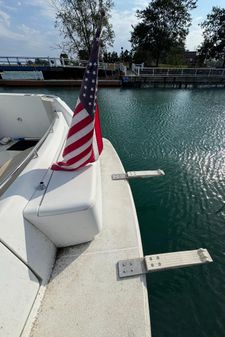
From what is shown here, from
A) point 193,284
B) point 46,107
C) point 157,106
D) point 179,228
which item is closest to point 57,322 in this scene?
point 193,284

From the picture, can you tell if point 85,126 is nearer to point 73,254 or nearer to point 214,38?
point 73,254

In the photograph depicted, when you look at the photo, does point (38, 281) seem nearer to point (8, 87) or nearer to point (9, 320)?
point (9, 320)

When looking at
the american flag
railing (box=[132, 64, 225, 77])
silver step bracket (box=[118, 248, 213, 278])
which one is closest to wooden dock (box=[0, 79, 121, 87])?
railing (box=[132, 64, 225, 77])

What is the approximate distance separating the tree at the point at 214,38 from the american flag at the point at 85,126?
1206 inches

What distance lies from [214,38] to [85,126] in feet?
106

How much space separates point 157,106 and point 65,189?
29.8ft

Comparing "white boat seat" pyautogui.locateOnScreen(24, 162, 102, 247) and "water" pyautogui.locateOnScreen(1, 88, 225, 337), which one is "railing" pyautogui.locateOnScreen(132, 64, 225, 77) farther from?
"white boat seat" pyautogui.locateOnScreen(24, 162, 102, 247)

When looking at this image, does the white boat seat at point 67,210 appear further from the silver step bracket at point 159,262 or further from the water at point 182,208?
the water at point 182,208

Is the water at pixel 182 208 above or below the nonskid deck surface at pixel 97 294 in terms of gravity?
below

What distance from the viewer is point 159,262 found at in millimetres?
1452

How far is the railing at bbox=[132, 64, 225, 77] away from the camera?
52.1 ft

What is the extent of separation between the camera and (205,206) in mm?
2994

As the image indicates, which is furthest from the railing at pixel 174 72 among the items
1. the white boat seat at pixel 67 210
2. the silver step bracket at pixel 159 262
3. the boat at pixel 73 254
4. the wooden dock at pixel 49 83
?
the silver step bracket at pixel 159 262

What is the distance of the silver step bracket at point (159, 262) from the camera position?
140 centimetres
